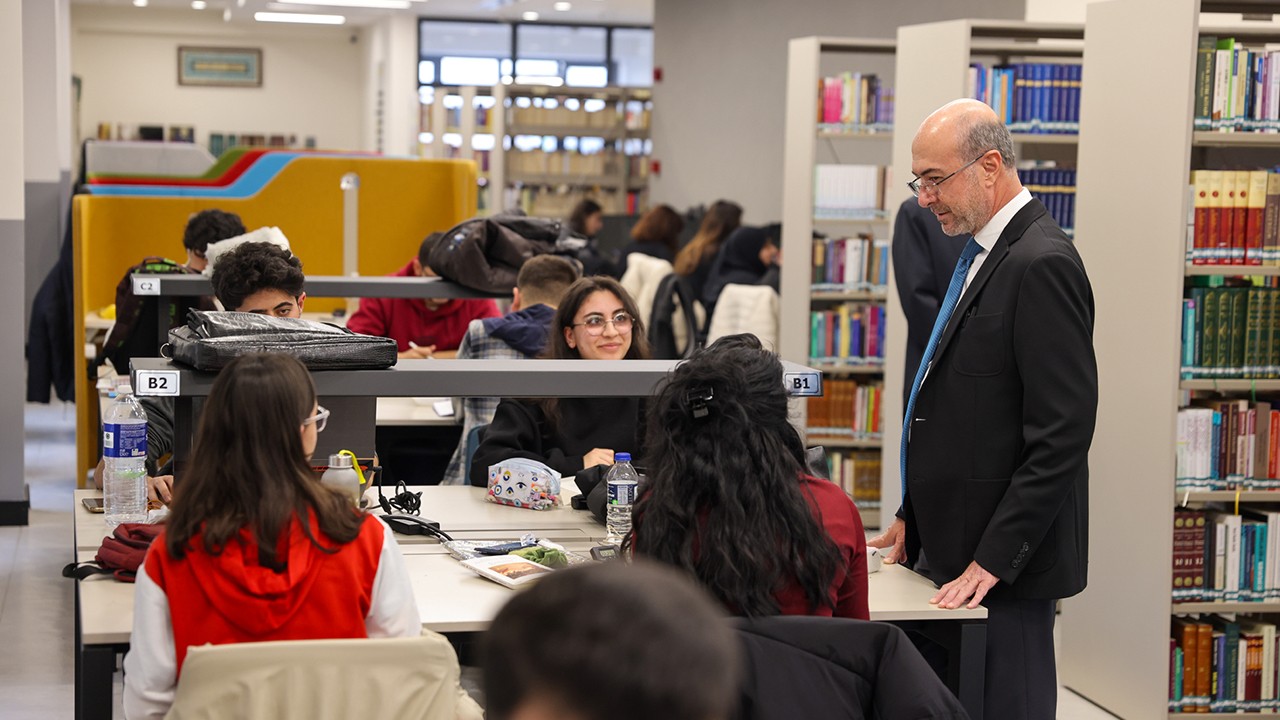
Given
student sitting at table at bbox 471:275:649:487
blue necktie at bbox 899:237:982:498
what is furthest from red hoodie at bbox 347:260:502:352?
blue necktie at bbox 899:237:982:498

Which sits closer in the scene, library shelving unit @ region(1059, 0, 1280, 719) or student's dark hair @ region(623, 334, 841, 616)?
student's dark hair @ region(623, 334, 841, 616)

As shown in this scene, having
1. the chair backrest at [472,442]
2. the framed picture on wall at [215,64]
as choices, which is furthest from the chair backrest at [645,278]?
the framed picture on wall at [215,64]

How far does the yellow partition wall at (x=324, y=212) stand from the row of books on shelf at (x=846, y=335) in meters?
2.26

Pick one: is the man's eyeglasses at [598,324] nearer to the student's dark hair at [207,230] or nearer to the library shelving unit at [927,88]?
the library shelving unit at [927,88]

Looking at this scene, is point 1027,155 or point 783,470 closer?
point 783,470

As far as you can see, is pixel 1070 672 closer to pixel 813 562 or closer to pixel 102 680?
pixel 813 562

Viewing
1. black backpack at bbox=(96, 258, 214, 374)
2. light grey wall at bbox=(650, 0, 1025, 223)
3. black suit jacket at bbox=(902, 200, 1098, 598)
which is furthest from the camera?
light grey wall at bbox=(650, 0, 1025, 223)

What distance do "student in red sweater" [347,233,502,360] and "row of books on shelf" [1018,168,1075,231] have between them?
7.71 feet

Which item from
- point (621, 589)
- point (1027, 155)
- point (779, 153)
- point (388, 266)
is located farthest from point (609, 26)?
point (621, 589)

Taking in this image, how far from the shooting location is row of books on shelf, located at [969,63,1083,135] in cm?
570

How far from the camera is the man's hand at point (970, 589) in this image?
8.82 feet

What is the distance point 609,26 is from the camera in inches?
728

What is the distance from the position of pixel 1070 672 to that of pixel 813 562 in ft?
8.53

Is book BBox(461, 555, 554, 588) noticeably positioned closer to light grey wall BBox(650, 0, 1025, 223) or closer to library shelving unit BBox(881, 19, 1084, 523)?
library shelving unit BBox(881, 19, 1084, 523)
